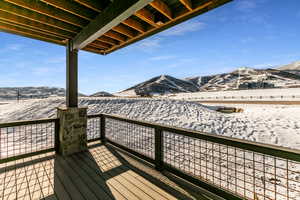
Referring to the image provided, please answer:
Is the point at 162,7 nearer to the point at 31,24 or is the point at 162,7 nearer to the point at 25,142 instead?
the point at 31,24

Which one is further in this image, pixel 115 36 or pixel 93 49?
pixel 93 49

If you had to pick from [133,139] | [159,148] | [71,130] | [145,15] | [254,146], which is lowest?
[133,139]

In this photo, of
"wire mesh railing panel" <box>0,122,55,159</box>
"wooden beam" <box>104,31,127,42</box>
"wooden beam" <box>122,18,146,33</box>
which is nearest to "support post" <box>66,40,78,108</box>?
"wire mesh railing panel" <box>0,122,55,159</box>

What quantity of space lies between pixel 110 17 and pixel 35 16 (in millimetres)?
1403

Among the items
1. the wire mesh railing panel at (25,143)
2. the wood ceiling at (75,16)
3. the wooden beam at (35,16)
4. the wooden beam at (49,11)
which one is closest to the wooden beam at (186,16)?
the wood ceiling at (75,16)

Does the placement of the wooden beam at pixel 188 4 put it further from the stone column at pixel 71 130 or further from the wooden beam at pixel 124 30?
the stone column at pixel 71 130

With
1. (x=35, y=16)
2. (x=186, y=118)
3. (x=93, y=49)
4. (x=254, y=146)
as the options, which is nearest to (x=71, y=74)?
(x=93, y=49)

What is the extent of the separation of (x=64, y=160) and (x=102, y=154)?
0.78 metres

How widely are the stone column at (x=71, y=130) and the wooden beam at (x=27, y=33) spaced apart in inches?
65.9

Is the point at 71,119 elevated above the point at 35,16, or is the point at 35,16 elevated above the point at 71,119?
the point at 35,16

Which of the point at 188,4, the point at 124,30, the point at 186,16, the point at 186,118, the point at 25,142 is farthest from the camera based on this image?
the point at 186,118

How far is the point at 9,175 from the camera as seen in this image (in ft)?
8.28

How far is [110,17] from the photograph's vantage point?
2150mm

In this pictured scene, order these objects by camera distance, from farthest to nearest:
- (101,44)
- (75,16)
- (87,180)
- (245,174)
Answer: (101,44) → (75,16) → (87,180) → (245,174)
